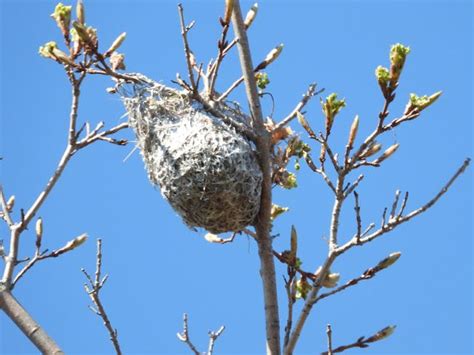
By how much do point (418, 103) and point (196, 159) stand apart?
1.10 m

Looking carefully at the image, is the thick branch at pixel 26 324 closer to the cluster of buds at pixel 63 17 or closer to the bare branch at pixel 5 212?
the bare branch at pixel 5 212

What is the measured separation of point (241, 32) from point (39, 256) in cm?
142

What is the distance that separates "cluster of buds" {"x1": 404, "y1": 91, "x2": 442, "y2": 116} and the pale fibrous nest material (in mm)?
828

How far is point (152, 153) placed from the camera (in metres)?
3.93

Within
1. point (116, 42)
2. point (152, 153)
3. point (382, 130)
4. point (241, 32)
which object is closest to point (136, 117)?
point (152, 153)

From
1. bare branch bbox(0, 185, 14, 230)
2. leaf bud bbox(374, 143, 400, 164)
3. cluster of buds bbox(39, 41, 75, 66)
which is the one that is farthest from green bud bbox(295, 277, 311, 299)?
cluster of buds bbox(39, 41, 75, 66)

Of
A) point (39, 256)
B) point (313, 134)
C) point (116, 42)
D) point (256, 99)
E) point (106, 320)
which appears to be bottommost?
point (106, 320)

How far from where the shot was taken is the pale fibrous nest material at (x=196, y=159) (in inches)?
144

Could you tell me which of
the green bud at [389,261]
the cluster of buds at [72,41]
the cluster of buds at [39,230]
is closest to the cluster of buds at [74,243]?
the cluster of buds at [39,230]

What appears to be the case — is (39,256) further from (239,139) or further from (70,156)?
(239,139)

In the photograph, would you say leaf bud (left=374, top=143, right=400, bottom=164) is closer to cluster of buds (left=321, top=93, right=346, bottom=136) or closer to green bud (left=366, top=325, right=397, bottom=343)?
cluster of buds (left=321, top=93, right=346, bottom=136)

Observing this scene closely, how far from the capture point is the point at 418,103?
3.25 m

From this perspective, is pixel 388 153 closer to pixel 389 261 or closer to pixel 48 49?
pixel 389 261

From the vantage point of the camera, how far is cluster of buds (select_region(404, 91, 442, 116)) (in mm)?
3229
